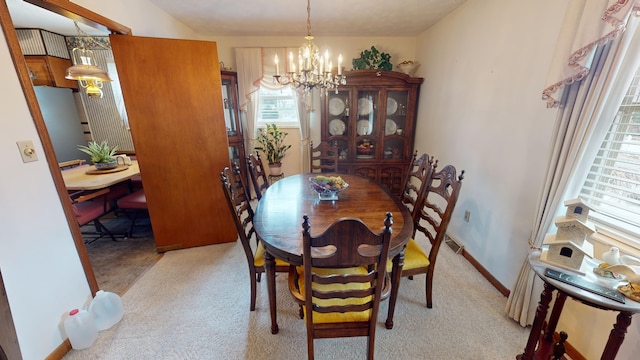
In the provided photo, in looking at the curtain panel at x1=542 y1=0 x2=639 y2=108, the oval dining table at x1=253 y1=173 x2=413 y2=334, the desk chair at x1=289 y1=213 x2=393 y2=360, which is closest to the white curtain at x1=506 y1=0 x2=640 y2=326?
the curtain panel at x1=542 y1=0 x2=639 y2=108

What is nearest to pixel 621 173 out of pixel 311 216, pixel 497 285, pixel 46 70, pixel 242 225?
pixel 497 285

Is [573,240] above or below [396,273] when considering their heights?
above

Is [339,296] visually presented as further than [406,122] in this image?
No

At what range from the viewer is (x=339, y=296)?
1.02m

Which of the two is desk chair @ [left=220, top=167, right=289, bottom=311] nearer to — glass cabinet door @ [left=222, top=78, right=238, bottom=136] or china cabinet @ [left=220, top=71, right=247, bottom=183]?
china cabinet @ [left=220, top=71, right=247, bottom=183]

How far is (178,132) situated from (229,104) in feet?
4.43

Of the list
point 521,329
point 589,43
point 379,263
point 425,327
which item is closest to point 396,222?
point 379,263

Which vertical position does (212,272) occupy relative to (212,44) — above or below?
below

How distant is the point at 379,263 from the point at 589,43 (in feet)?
4.67

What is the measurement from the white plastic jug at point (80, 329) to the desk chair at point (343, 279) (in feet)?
4.41

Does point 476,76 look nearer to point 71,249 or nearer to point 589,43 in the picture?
point 589,43

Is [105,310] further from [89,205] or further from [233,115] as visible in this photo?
[233,115]

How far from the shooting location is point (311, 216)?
1512 mm

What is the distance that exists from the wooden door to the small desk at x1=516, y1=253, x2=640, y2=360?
2454mm
